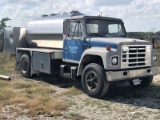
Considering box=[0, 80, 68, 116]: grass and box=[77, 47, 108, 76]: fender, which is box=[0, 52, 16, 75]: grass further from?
box=[77, 47, 108, 76]: fender

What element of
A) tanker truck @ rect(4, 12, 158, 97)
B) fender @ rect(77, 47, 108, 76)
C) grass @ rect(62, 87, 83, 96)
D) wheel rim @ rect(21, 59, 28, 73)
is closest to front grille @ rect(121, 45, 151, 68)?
tanker truck @ rect(4, 12, 158, 97)

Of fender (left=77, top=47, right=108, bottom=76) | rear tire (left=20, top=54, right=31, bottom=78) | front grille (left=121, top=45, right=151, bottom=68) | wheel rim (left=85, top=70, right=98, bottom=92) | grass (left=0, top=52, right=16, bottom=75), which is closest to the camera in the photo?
fender (left=77, top=47, right=108, bottom=76)

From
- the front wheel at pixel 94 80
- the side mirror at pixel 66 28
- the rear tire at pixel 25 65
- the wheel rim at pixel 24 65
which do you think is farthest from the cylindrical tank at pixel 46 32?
the front wheel at pixel 94 80

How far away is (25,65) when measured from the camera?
1305cm

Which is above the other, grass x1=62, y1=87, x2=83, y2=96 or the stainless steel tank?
the stainless steel tank

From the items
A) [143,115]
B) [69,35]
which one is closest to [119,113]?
[143,115]

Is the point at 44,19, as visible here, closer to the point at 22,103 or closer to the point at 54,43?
the point at 54,43

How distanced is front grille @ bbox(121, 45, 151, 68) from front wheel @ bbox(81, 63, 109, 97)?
28.7 inches

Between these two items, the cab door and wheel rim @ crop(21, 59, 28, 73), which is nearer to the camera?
the cab door

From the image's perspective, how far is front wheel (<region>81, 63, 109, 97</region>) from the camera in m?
→ 8.55

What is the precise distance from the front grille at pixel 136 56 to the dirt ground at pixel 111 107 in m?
1.04

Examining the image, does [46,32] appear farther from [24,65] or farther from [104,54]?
[104,54]

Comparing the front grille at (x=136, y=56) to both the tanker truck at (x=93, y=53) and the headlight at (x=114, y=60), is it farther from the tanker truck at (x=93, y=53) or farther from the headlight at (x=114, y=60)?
the headlight at (x=114, y=60)

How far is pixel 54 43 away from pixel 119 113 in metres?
4.98
